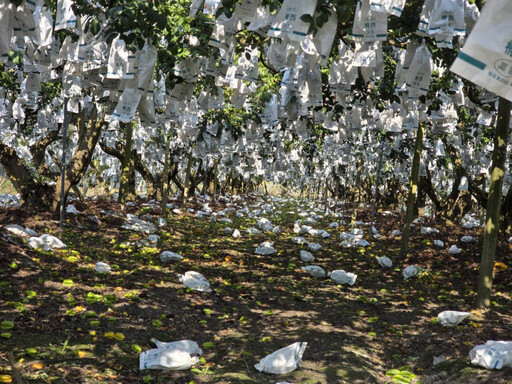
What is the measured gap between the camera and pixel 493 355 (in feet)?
14.2

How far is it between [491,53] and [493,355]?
3.25m

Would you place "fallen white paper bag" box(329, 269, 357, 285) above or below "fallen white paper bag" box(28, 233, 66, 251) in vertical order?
below

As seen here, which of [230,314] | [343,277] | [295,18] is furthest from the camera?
[343,277]

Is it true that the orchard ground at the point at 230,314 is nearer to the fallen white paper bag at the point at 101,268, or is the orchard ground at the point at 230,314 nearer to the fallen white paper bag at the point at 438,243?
the fallen white paper bag at the point at 101,268

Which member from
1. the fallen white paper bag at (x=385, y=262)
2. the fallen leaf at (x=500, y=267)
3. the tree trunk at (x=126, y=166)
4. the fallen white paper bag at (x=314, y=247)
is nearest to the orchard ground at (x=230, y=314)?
the fallen white paper bag at (x=385, y=262)

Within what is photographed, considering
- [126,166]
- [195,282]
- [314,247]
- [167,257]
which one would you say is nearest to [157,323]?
[195,282]

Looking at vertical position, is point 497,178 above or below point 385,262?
above

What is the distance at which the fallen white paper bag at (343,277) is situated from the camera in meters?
8.23

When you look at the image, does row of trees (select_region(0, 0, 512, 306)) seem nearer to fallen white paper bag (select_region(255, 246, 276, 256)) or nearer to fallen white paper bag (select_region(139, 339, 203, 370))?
fallen white paper bag (select_region(139, 339, 203, 370))

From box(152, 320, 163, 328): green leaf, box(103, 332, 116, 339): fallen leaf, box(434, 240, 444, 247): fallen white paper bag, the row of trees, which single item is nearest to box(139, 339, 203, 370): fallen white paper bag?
box(103, 332, 116, 339): fallen leaf

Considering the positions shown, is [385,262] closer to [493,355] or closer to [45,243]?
[493,355]

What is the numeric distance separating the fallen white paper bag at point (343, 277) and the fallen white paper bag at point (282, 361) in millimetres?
3972

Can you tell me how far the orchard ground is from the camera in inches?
163

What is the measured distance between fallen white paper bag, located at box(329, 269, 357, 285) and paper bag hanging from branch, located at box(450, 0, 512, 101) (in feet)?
21.2
